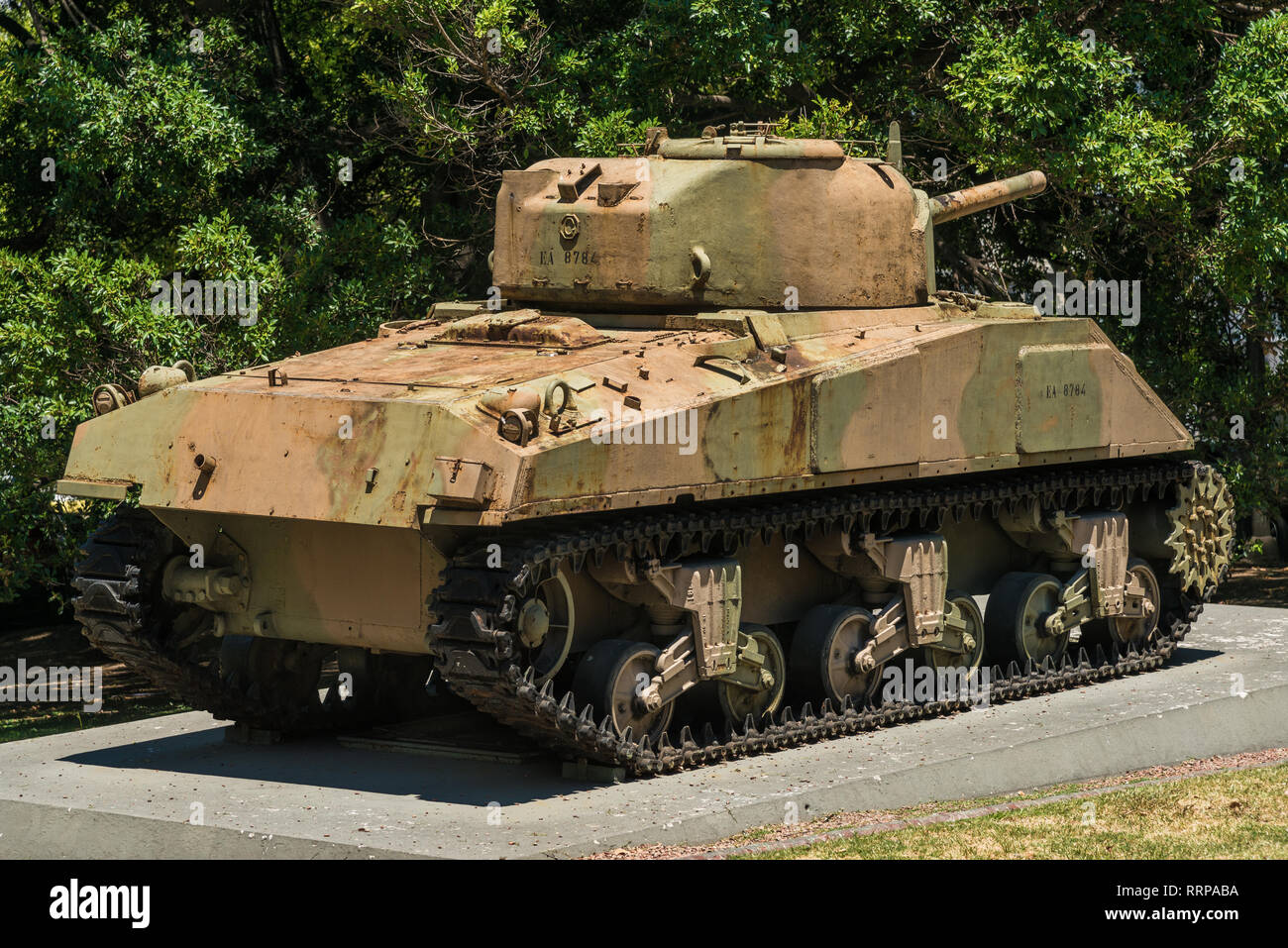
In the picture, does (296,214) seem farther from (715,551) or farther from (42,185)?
(715,551)

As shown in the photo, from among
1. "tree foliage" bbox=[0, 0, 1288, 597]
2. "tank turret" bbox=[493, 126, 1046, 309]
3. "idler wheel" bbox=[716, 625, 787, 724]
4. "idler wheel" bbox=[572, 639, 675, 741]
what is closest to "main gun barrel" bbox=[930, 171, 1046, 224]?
"tank turret" bbox=[493, 126, 1046, 309]

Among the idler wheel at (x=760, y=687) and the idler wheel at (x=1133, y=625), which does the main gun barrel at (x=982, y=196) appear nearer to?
the idler wheel at (x=1133, y=625)

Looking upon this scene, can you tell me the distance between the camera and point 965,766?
12.8 metres

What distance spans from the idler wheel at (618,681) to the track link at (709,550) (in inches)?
4.1

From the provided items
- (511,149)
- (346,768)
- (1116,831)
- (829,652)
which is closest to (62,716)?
(511,149)

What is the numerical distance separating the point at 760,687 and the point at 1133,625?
467 centimetres

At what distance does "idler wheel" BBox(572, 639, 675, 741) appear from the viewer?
479 inches

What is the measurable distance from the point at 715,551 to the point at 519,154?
7715 mm

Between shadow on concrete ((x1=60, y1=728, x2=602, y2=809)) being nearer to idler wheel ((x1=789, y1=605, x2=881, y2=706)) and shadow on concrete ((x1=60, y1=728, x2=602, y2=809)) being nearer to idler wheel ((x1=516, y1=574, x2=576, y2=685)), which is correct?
idler wheel ((x1=516, y1=574, x2=576, y2=685))

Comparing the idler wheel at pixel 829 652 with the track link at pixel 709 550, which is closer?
the track link at pixel 709 550

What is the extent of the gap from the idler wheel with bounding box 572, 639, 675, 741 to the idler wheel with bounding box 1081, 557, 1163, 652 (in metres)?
5.66

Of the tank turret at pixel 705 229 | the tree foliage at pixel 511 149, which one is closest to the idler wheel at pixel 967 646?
the tank turret at pixel 705 229

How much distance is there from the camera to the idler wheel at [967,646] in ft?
49.2
